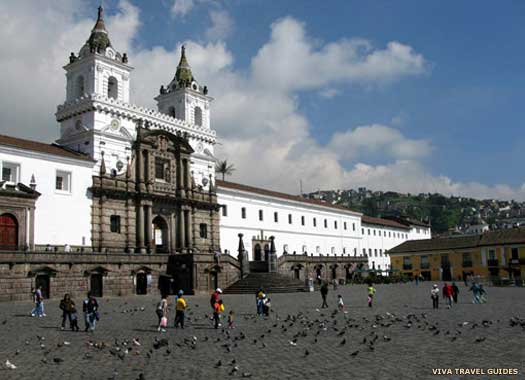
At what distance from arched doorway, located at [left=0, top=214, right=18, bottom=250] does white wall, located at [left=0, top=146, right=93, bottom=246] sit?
6.27 feet

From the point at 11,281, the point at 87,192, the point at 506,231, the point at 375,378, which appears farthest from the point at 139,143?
the point at 506,231

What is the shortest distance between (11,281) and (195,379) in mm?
25375

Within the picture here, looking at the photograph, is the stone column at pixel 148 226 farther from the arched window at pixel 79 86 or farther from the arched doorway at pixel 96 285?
the arched window at pixel 79 86

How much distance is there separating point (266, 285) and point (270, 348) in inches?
1080

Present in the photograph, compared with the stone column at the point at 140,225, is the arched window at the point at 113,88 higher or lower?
higher

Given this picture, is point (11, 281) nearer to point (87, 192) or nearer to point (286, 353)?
point (87, 192)

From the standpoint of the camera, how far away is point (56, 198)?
38406mm

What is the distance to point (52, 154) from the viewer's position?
127ft

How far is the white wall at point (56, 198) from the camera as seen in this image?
36.8m

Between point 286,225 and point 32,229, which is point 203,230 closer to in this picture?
point 286,225

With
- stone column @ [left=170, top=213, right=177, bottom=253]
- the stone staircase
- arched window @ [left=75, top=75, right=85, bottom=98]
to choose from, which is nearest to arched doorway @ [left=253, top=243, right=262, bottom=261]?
stone column @ [left=170, top=213, right=177, bottom=253]

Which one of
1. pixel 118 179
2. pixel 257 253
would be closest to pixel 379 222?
pixel 257 253

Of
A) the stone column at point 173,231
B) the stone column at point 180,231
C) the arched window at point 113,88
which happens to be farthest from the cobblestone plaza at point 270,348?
the arched window at point 113,88

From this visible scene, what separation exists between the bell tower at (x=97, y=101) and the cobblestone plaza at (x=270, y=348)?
2201 centimetres
